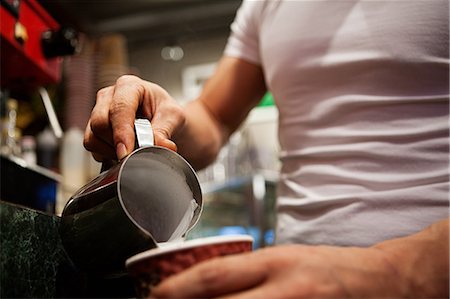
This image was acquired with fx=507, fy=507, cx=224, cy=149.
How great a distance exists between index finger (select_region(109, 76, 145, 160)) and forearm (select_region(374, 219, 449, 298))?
26 cm

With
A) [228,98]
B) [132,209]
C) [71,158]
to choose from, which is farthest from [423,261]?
[71,158]

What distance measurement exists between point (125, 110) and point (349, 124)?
397 mm

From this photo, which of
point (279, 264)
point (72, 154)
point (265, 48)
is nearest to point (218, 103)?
point (265, 48)

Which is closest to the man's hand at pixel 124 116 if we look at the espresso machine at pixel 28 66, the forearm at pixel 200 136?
the forearm at pixel 200 136

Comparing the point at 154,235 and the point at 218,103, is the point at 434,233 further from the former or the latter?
the point at 218,103

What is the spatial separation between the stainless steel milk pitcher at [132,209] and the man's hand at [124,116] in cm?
→ 2

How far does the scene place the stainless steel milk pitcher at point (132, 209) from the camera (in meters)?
0.47

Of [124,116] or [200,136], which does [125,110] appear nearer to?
[124,116]

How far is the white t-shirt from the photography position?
2.38ft

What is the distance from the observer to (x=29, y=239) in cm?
48

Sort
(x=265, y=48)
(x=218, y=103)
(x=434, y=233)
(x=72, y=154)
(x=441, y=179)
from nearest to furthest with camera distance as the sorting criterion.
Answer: (x=434, y=233) < (x=441, y=179) < (x=265, y=48) < (x=218, y=103) < (x=72, y=154)

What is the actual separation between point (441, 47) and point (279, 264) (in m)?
0.52

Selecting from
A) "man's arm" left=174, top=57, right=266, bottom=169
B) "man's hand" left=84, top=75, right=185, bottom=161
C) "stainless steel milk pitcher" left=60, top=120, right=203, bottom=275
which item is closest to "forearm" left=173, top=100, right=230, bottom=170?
"man's arm" left=174, top=57, right=266, bottom=169

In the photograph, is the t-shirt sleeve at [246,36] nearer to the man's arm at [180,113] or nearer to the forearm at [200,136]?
the man's arm at [180,113]
